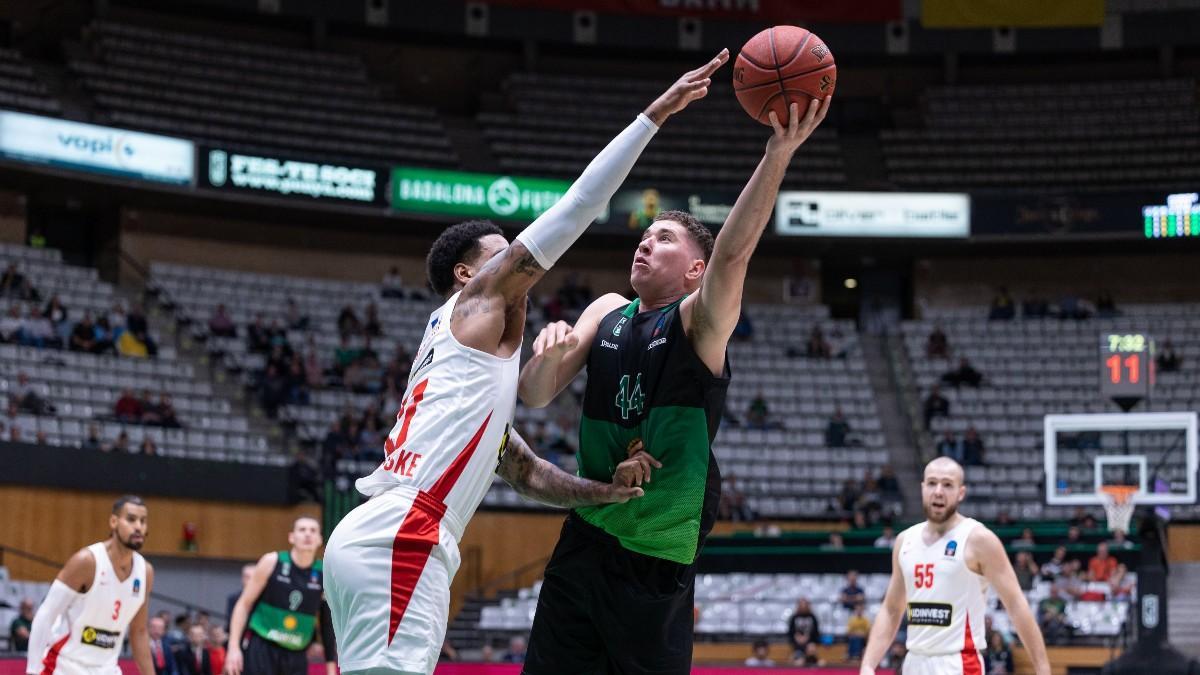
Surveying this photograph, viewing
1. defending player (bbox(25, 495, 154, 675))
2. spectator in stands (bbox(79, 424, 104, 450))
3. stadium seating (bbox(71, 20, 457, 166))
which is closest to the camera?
defending player (bbox(25, 495, 154, 675))

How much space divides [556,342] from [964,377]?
24.9m

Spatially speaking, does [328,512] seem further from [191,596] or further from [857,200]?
[857,200]

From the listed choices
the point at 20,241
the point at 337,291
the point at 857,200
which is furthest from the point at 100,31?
the point at 857,200

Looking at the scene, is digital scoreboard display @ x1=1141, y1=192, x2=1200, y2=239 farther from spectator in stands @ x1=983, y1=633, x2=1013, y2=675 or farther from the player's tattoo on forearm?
the player's tattoo on forearm

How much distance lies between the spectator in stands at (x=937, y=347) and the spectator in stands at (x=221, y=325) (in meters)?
13.5

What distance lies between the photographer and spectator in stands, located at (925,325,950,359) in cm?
3047

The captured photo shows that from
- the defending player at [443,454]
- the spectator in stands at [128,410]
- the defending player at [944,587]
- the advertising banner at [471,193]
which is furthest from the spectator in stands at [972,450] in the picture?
the defending player at [443,454]

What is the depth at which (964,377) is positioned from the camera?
29156mm

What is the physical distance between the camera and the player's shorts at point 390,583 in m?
4.83

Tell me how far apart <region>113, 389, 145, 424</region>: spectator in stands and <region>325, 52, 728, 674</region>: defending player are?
742 inches

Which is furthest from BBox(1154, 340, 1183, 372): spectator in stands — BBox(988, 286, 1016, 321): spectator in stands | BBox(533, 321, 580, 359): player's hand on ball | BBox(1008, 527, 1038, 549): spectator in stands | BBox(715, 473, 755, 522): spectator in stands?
BBox(533, 321, 580, 359): player's hand on ball

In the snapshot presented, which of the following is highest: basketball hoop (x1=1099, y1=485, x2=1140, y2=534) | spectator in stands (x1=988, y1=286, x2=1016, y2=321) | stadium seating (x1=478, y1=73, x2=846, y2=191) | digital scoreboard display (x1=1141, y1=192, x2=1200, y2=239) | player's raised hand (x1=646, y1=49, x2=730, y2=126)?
stadium seating (x1=478, y1=73, x2=846, y2=191)

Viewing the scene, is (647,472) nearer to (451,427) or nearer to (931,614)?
(451,427)

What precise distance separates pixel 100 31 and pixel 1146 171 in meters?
21.2
